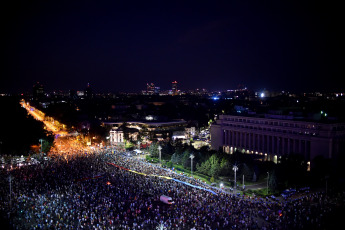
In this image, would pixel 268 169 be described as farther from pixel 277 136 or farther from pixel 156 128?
pixel 156 128

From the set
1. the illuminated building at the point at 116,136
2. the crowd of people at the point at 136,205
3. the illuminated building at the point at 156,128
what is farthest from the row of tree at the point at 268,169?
the illuminated building at the point at 116,136

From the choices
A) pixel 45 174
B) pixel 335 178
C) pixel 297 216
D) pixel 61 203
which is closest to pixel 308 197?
pixel 297 216

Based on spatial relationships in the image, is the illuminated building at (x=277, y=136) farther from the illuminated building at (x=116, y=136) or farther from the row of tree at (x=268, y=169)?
the illuminated building at (x=116, y=136)

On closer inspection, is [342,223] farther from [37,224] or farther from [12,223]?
[12,223]

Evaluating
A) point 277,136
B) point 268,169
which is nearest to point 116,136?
point 277,136

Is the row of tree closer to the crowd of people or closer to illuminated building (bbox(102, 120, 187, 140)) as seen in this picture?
the crowd of people

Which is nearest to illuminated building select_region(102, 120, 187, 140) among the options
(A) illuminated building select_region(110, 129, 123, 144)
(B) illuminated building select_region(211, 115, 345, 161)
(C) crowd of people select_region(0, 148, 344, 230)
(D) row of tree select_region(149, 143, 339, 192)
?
(A) illuminated building select_region(110, 129, 123, 144)

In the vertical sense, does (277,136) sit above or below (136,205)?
above
